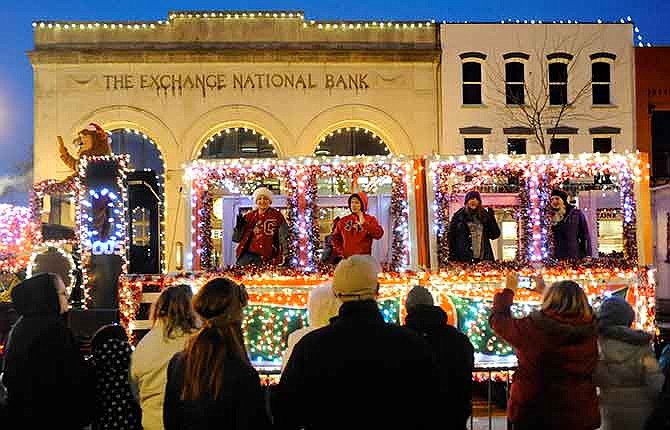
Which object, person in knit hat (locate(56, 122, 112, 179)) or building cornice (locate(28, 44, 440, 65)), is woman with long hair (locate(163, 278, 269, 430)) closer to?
person in knit hat (locate(56, 122, 112, 179))

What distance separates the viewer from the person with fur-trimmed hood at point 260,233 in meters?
9.78

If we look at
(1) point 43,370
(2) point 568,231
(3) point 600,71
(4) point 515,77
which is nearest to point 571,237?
(2) point 568,231

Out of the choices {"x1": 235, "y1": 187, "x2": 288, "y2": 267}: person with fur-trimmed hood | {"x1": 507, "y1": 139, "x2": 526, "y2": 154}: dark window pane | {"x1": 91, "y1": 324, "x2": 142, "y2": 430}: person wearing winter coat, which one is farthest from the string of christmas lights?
{"x1": 507, "y1": 139, "x2": 526, "y2": 154}: dark window pane

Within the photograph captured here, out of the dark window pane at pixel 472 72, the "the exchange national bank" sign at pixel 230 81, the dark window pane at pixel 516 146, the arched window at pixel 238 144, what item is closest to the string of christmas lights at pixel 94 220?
the arched window at pixel 238 144

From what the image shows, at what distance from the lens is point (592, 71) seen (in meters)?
22.9

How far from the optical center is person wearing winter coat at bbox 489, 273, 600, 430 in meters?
4.48

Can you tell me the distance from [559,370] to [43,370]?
333 cm

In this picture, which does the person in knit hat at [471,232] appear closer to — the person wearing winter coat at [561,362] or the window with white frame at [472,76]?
the person wearing winter coat at [561,362]

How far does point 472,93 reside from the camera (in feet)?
73.6

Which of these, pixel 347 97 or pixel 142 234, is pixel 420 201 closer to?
pixel 142 234

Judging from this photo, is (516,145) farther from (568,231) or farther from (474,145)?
(568,231)

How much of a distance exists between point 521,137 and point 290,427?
813 inches

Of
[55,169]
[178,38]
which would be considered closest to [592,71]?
[178,38]

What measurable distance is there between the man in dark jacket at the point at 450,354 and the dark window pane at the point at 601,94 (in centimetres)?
2023
